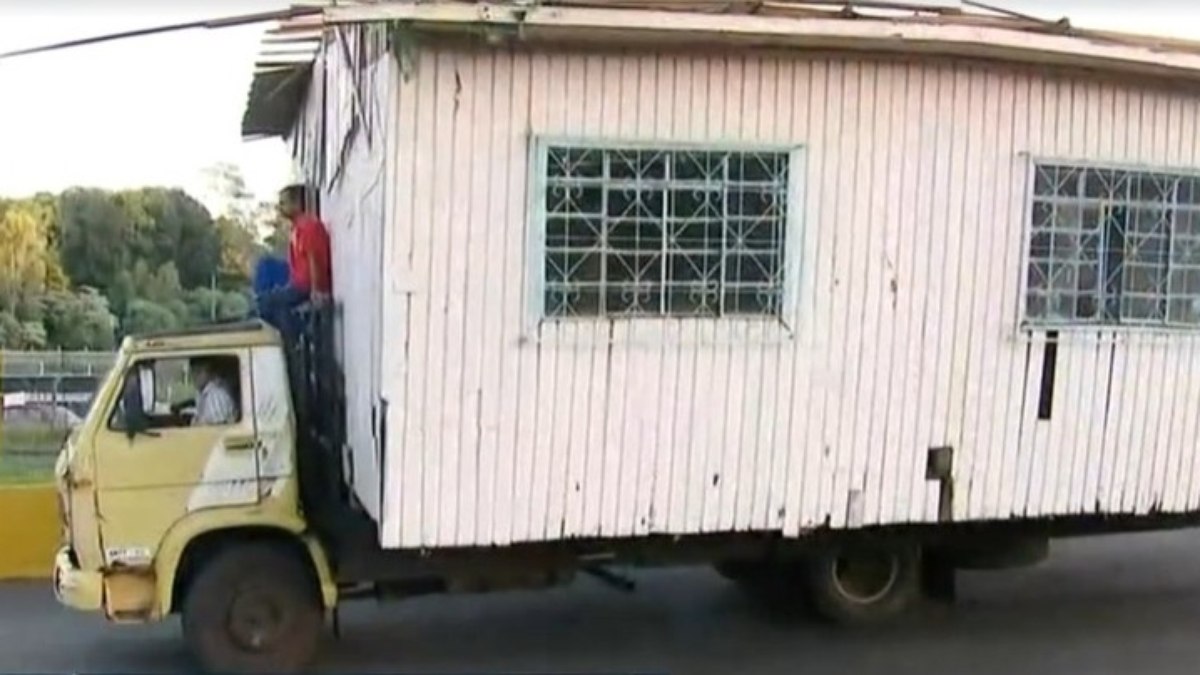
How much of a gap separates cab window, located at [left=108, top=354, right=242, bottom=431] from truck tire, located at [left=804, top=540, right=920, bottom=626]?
3.79 m

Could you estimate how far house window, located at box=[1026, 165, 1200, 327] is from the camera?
298 inches

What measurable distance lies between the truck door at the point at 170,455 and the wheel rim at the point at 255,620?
0.53m

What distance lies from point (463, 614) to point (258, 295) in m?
2.54

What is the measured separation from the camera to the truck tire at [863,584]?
818cm

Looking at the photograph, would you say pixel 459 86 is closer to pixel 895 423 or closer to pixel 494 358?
pixel 494 358

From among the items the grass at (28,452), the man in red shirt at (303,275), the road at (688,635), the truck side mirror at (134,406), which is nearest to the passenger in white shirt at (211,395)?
the truck side mirror at (134,406)

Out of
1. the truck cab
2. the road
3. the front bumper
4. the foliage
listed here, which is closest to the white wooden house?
the truck cab

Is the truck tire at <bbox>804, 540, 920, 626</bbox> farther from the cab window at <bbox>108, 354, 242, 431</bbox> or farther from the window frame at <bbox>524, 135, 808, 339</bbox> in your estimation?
the cab window at <bbox>108, 354, 242, 431</bbox>

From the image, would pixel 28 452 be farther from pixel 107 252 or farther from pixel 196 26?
pixel 107 252

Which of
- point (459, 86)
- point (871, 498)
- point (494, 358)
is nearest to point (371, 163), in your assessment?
point (459, 86)

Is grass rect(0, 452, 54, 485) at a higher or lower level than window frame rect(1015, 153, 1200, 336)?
lower

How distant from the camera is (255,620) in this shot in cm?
692

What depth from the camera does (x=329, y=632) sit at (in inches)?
310

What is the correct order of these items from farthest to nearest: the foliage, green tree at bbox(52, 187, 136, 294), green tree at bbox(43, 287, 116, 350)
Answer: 1. green tree at bbox(52, 187, 136, 294)
2. the foliage
3. green tree at bbox(43, 287, 116, 350)
